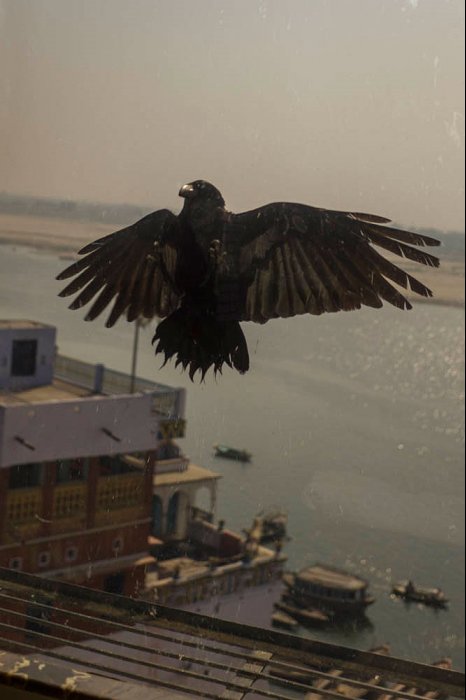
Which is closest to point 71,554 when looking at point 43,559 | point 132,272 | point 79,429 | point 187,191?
point 43,559

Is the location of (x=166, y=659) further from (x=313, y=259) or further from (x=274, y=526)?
(x=313, y=259)

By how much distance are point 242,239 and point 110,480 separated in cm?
36

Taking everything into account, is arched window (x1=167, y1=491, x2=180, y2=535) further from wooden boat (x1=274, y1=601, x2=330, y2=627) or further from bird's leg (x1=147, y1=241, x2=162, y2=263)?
bird's leg (x1=147, y1=241, x2=162, y2=263)

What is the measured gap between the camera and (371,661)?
3.59 feet

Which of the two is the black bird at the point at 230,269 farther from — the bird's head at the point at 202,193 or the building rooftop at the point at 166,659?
the building rooftop at the point at 166,659

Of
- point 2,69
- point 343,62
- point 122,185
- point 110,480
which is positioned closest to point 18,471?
point 110,480

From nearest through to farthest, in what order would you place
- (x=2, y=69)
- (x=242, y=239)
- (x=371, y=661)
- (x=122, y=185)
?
(x=371, y=661)
(x=242, y=239)
(x=122, y=185)
(x=2, y=69)

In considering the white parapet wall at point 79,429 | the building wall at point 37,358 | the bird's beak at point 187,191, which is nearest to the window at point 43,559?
the white parapet wall at point 79,429

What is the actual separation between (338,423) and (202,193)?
31 cm

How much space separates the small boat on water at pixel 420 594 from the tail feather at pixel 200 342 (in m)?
0.44

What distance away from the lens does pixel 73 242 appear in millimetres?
1350

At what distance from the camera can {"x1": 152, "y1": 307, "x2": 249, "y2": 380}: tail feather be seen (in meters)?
1.22

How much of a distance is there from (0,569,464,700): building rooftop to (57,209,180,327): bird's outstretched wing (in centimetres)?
35

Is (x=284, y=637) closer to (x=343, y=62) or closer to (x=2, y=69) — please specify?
(x=343, y=62)
